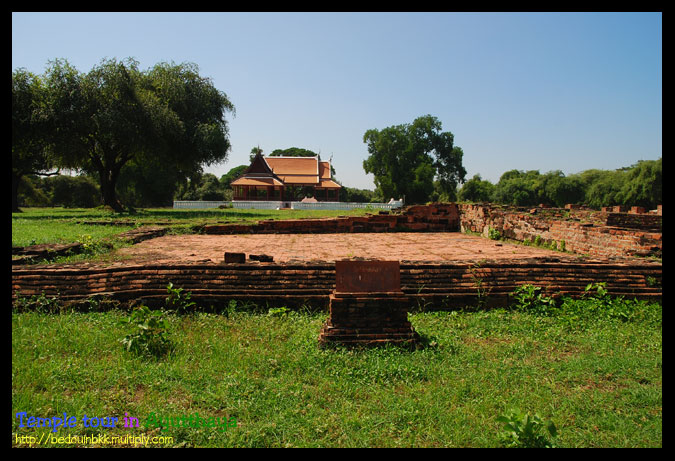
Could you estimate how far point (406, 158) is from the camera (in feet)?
127

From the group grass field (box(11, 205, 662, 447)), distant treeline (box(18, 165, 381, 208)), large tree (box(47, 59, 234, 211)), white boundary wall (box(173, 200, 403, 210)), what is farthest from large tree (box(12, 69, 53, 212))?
grass field (box(11, 205, 662, 447))

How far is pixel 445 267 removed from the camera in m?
4.84

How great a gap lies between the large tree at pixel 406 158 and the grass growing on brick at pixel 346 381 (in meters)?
34.7

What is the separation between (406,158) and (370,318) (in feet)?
120

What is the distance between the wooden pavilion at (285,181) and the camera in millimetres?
34062

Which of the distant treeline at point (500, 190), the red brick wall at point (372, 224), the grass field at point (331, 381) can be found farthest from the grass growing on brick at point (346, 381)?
the distant treeline at point (500, 190)

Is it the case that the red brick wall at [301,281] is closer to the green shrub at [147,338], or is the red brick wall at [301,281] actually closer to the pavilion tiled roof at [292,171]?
the green shrub at [147,338]

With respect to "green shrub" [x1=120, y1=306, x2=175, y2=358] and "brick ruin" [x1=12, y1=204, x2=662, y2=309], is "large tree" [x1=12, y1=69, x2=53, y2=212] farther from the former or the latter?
"green shrub" [x1=120, y1=306, x2=175, y2=358]

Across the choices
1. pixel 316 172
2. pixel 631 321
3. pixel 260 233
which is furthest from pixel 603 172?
pixel 631 321

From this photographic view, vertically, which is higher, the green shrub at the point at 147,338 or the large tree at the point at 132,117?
the large tree at the point at 132,117

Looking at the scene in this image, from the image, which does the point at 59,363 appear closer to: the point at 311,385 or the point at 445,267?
the point at 311,385

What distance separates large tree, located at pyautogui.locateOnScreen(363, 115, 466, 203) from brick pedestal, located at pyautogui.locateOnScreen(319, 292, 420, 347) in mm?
34848

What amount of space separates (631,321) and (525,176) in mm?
55612

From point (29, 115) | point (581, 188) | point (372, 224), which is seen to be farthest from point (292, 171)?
point (581, 188)
